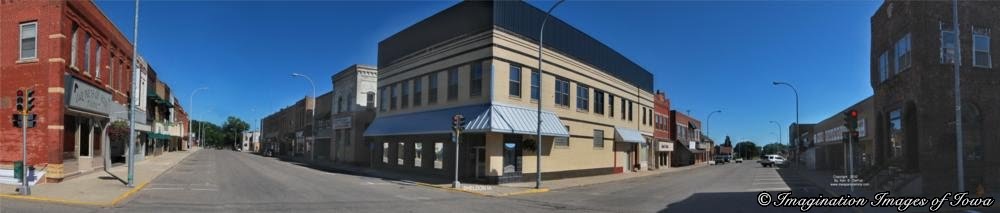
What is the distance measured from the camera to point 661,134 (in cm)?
5419

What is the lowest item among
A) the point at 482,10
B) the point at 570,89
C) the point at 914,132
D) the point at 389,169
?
the point at 389,169

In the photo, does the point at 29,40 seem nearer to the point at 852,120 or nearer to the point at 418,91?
the point at 418,91

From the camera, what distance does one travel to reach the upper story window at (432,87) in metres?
29.8

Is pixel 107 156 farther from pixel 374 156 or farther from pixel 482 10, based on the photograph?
pixel 482 10

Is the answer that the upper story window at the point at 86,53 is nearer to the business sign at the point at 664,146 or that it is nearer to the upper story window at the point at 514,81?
the upper story window at the point at 514,81

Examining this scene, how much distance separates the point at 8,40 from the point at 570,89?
22.8m

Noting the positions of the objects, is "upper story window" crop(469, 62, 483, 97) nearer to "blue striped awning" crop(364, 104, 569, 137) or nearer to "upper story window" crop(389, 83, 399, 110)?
"blue striped awning" crop(364, 104, 569, 137)

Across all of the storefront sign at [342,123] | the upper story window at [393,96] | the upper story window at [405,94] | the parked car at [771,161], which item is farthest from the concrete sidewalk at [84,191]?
the parked car at [771,161]

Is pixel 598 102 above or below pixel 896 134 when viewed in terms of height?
above

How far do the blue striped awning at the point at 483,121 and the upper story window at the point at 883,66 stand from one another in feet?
43.6

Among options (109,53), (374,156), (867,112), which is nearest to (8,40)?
(109,53)

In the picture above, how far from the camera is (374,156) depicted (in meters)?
36.6

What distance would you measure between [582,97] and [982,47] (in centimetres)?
1713

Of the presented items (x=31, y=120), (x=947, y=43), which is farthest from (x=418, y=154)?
(x=947, y=43)
